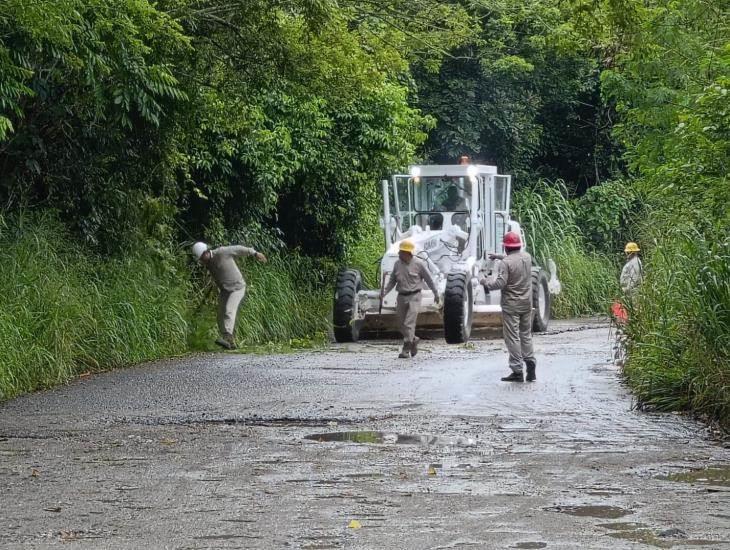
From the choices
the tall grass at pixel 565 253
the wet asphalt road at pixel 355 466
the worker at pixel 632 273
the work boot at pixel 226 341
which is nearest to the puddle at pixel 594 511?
the wet asphalt road at pixel 355 466

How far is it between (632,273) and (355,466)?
12097 mm

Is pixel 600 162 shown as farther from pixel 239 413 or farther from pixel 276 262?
pixel 239 413

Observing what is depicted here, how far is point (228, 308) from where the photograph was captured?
2248 centimetres

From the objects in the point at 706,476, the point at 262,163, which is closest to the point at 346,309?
the point at 262,163

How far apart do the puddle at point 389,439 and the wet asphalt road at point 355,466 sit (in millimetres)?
18

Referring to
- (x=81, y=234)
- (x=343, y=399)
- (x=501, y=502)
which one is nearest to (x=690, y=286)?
(x=343, y=399)

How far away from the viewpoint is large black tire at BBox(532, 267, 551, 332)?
26320mm

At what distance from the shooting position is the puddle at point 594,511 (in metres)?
7.80

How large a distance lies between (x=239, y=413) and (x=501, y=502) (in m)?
5.08

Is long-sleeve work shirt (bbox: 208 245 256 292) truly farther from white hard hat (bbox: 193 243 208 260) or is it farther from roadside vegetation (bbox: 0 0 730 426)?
roadside vegetation (bbox: 0 0 730 426)

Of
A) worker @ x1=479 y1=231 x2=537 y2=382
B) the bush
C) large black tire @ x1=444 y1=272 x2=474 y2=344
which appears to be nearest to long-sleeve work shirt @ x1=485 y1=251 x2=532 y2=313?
worker @ x1=479 y1=231 x2=537 y2=382

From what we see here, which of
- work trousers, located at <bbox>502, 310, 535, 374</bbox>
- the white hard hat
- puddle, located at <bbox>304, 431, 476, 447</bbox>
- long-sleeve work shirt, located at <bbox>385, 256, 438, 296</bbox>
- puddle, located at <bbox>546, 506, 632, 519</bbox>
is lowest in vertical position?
puddle, located at <bbox>304, 431, 476, 447</bbox>

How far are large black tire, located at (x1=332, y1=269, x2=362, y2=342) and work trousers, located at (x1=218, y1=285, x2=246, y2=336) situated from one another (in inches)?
83.3

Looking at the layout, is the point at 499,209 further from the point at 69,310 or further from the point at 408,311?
the point at 69,310
